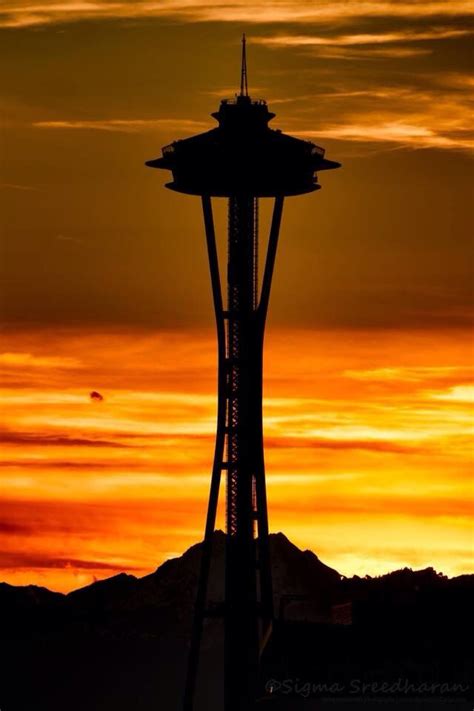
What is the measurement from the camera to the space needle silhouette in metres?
182

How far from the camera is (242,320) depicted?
182500 millimetres

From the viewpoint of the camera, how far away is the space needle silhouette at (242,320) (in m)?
182

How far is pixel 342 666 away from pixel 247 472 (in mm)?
17463

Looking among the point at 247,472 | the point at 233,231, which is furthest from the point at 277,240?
the point at 247,472

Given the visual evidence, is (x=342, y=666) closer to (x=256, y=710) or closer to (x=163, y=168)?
(x=256, y=710)

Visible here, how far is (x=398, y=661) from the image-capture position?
619 ft
